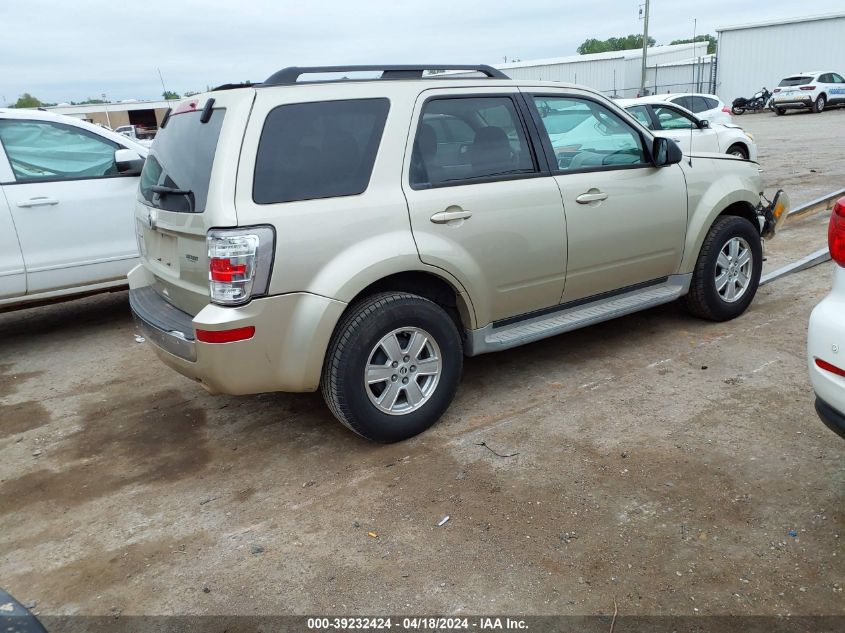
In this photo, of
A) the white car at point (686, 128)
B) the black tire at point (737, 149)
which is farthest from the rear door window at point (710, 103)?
the white car at point (686, 128)

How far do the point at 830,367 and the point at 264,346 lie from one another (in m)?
2.40

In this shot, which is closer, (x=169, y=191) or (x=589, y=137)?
(x=169, y=191)

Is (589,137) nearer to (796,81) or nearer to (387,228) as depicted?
(387,228)

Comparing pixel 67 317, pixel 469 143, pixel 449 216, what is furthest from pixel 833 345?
pixel 67 317

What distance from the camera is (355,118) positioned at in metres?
3.60

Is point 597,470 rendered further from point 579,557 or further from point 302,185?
point 302,185

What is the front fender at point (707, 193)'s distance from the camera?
4.88m

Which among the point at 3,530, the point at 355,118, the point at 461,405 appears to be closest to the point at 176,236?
the point at 355,118

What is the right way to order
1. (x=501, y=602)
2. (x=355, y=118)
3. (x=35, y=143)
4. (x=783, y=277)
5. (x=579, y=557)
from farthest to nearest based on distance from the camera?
(x=783, y=277), (x=35, y=143), (x=355, y=118), (x=579, y=557), (x=501, y=602)

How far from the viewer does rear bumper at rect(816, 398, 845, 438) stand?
101 inches

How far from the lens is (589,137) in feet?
14.8

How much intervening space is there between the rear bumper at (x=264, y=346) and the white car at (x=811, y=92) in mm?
31667

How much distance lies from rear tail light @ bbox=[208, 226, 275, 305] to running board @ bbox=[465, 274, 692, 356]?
1338 mm

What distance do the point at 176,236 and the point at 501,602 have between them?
7.79 ft
